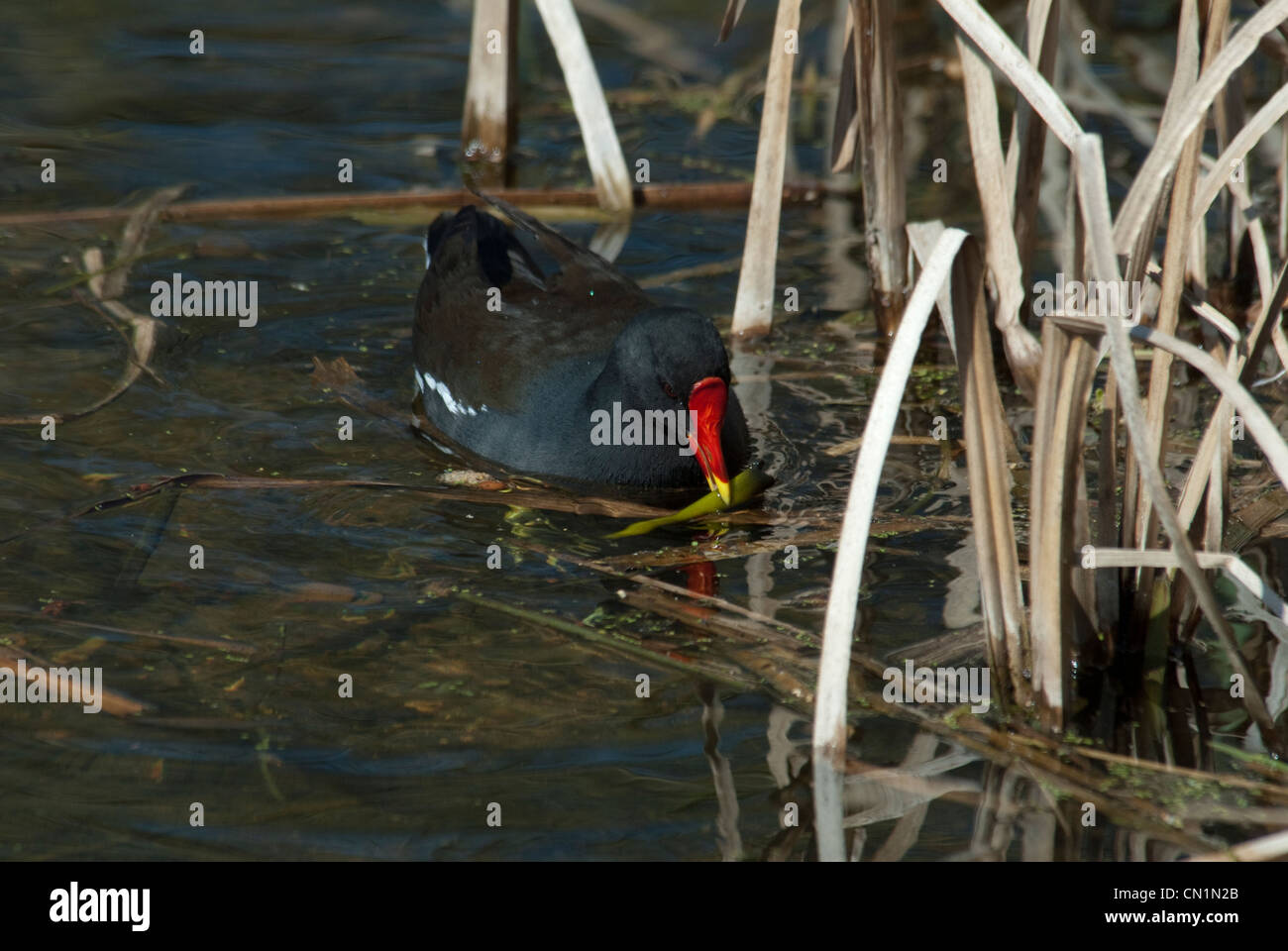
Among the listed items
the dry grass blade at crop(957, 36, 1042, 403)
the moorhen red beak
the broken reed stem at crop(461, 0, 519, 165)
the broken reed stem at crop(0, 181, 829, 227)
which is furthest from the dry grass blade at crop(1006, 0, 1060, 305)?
the broken reed stem at crop(461, 0, 519, 165)

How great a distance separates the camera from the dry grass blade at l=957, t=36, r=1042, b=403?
374cm

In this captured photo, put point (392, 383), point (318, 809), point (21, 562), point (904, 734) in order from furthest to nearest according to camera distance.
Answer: point (392, 383) → point (21, 562) → point (904, 734) → point (318, 809)

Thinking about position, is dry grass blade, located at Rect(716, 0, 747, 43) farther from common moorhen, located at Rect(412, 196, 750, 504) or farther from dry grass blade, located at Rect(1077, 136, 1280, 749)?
dry grass blade, located at Rect(1077, 136, 1280, 749)

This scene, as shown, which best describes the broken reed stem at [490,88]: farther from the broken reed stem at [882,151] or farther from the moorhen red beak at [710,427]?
the moorhen red beak at [710,427]

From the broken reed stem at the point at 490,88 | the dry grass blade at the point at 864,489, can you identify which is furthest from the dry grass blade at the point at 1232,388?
the broken reed stem at the point at 490,88

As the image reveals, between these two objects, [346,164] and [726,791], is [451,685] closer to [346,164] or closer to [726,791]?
[726,791]

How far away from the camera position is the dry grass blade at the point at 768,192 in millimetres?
5047

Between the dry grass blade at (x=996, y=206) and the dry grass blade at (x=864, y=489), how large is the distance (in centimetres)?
72

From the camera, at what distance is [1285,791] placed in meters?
3.24

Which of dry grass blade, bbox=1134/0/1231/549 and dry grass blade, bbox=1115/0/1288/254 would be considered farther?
dry grass blade, bbox=1134/0/1231/549

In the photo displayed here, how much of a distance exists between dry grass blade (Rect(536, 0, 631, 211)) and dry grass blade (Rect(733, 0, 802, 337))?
1144 millimetres

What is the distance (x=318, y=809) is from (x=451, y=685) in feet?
1.81

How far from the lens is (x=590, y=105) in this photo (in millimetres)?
6445
